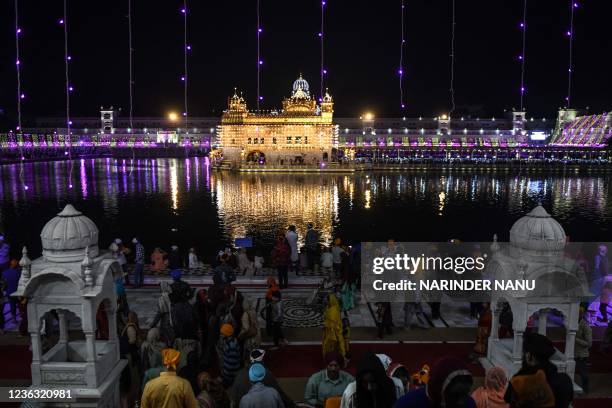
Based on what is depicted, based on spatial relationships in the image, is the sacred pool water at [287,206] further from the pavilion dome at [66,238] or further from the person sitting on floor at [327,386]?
the person sitting on floor at [327,386]

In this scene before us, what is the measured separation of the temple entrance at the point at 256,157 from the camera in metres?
67.6

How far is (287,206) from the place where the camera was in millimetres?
31547

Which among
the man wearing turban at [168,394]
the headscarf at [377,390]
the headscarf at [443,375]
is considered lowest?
the man wearing turban at [168,394]

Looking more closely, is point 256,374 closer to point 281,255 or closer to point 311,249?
point 281,255

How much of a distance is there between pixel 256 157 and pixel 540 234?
63.0 meters

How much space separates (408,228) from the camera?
25.1 m

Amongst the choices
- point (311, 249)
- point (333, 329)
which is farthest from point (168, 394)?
point (311, 249)

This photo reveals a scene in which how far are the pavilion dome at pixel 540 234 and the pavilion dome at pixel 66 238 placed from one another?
17.7 feet

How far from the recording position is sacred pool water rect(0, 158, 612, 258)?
2350cm

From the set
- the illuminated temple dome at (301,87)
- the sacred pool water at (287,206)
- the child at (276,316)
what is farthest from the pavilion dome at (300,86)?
the child at (276,316)

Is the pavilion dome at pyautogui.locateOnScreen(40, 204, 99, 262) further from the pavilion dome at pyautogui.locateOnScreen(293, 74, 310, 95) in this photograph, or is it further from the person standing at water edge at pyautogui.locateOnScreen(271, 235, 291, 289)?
the pavilion dome at pyautogui.locateOnScreen(293, 74, 310, 95)

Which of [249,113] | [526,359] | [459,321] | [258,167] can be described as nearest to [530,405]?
[526,359]

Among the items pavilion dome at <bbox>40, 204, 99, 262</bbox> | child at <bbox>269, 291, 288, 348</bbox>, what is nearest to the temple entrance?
child at <bbox>269, 291, 288, 348</bbox>

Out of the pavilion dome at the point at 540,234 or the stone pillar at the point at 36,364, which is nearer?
the stone pillar at the point at 36,364
